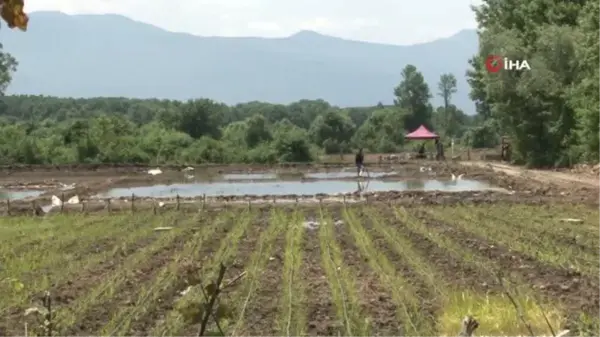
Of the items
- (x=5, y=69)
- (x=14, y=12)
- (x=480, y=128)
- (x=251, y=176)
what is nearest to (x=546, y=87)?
(x=251, y=176)

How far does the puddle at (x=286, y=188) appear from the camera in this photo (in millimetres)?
29219

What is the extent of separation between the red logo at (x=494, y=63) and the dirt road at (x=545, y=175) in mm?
4216

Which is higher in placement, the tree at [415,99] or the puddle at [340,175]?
the tree at [415,99]

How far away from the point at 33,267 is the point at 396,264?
5527 mm

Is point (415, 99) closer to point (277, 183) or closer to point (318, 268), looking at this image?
point (277, 183)

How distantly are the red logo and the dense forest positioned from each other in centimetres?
25

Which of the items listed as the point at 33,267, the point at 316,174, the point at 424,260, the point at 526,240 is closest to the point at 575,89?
the point at 316,174

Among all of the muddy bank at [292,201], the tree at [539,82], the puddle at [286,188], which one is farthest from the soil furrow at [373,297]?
the tree at [539,82]

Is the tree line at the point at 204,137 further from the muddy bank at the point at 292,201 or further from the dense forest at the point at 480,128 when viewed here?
the muddy bank at the point at 292,201

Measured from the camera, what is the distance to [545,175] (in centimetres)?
3106

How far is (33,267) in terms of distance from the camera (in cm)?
1281

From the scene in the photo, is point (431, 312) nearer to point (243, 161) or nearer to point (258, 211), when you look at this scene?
point (258, 211)

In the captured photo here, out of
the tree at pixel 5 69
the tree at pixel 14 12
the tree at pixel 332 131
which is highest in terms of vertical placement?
the tree at pixel 5 69

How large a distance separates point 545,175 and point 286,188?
961 cm
